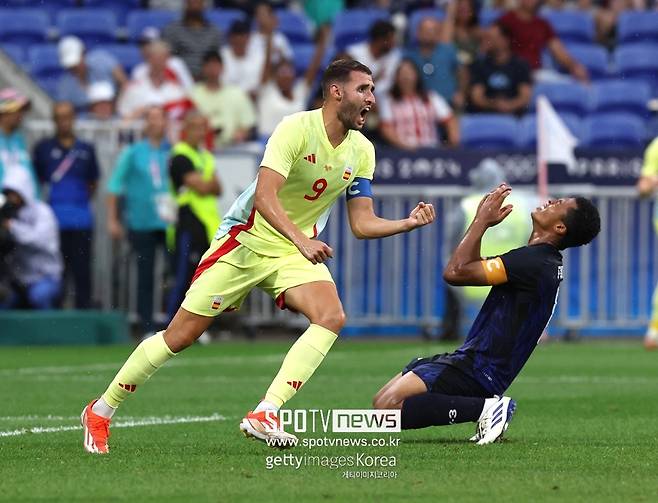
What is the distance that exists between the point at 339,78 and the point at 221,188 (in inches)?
366

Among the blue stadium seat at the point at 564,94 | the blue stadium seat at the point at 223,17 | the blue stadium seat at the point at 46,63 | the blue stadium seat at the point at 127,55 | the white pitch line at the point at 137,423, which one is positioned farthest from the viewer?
the blue stadium seat at the point at 223,17

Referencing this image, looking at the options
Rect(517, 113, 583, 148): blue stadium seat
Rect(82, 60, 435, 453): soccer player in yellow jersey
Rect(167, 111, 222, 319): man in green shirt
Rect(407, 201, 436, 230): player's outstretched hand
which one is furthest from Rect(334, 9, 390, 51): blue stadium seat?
Rect(407, 201, 436, 230): player's outstretched hand

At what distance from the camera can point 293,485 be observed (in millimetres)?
6977

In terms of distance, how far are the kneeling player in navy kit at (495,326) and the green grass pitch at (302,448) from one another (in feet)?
0.60

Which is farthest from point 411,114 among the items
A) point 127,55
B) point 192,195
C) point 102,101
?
point 127,55

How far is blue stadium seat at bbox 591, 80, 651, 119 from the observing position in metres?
21.4

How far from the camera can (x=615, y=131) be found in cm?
2084

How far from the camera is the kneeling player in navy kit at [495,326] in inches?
344

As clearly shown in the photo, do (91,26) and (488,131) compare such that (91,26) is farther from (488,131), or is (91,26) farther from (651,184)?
(651,184)

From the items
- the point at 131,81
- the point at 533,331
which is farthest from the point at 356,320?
the point at 533,331

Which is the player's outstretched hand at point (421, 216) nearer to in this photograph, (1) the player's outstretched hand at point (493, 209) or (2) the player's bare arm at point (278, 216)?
(1) the player's outstretched hand at point (493, 209)

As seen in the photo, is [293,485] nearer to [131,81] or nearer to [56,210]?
[56,210]

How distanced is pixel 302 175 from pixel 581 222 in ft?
4.85

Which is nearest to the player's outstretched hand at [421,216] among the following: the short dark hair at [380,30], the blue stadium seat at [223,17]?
the short dark hair at [380,30]
